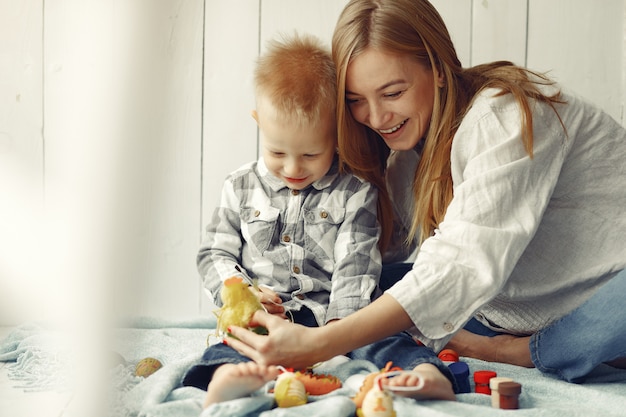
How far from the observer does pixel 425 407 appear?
84 centimetres

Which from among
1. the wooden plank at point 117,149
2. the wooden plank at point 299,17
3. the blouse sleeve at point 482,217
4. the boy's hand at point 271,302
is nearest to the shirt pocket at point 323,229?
the boy's hand at point 271,302

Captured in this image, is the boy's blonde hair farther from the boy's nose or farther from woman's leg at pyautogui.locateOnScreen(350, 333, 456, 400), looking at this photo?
woman's leg at pyautogui.locateOnScreen(350, 333, 456, 400)

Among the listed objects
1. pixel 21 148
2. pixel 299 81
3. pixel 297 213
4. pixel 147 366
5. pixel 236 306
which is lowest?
pixel 147 366

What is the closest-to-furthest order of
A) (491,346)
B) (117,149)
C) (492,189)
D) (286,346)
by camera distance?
(117,149) < (286,346) < (492,189) < (491,346)

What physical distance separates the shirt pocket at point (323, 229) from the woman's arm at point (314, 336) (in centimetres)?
26

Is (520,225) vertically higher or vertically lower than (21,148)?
lower

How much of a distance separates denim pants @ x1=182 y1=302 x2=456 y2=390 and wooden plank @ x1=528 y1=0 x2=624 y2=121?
764 millimetres

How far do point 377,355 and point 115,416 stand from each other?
29.5 inches

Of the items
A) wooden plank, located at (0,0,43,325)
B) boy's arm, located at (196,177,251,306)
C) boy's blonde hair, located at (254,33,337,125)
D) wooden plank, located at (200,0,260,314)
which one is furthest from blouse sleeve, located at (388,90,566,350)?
wooden plank, located at (0,0,43,325)

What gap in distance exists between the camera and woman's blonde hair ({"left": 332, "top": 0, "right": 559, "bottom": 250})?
114 centimetres

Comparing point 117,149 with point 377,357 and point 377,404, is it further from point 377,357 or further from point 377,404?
point 377,357

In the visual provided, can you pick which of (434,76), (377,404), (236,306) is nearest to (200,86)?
(434,76)

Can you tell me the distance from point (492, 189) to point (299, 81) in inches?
13.2

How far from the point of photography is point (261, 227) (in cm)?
124
